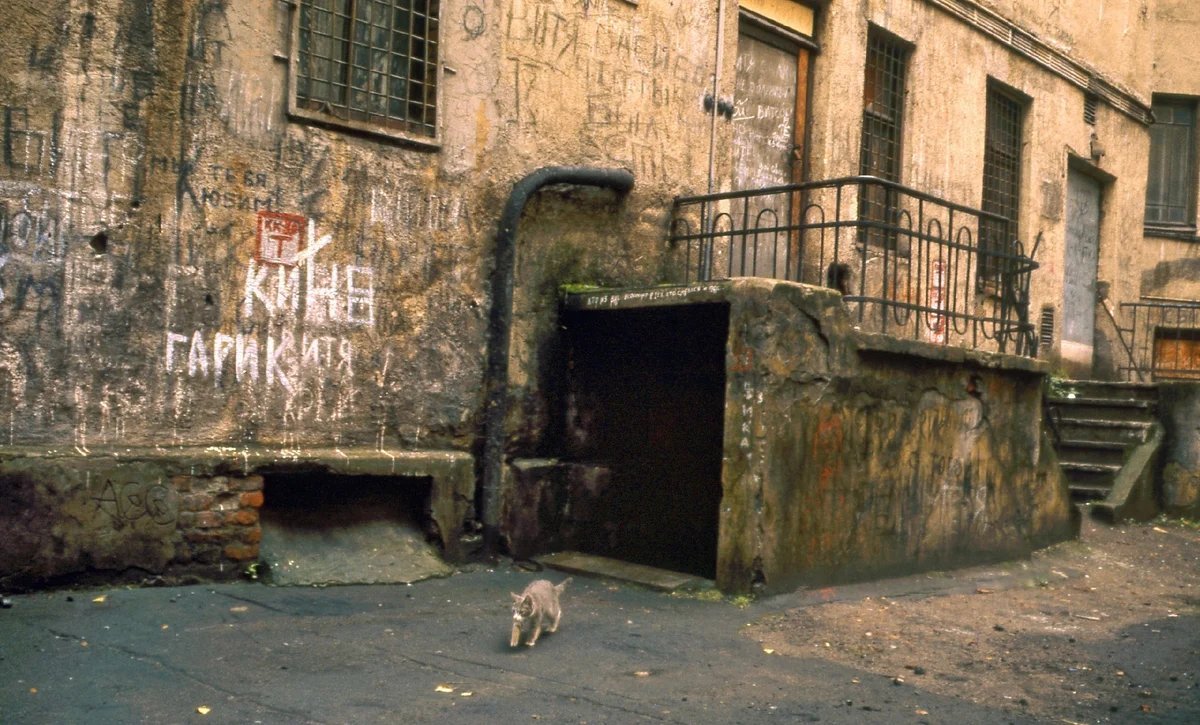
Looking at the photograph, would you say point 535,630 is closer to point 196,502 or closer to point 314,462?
point 314,462

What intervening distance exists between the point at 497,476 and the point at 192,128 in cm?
272

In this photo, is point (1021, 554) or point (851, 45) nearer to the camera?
point (1021, 554)

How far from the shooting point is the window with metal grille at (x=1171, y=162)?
56.8 feet

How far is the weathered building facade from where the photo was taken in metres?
6.10

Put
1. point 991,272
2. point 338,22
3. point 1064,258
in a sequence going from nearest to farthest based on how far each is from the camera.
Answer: point 338,22
point 991,272
point 1064,258

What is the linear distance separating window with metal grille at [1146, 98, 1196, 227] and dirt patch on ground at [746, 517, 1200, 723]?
9650 millimetres

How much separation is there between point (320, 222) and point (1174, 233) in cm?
1376

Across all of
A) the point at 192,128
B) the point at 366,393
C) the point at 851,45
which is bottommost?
the point at 366,393

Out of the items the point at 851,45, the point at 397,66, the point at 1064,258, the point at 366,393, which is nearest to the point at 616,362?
the point at 366,393

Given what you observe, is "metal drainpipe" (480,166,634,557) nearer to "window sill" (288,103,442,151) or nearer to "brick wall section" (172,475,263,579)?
"window sill" (288,103,442,151)

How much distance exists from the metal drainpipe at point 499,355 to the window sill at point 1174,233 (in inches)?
476

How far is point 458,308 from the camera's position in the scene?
7.68 metres

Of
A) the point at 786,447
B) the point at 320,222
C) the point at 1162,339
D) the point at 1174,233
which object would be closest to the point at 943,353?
the point at 786,447

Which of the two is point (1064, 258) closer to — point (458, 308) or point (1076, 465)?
point (1076, 465)
